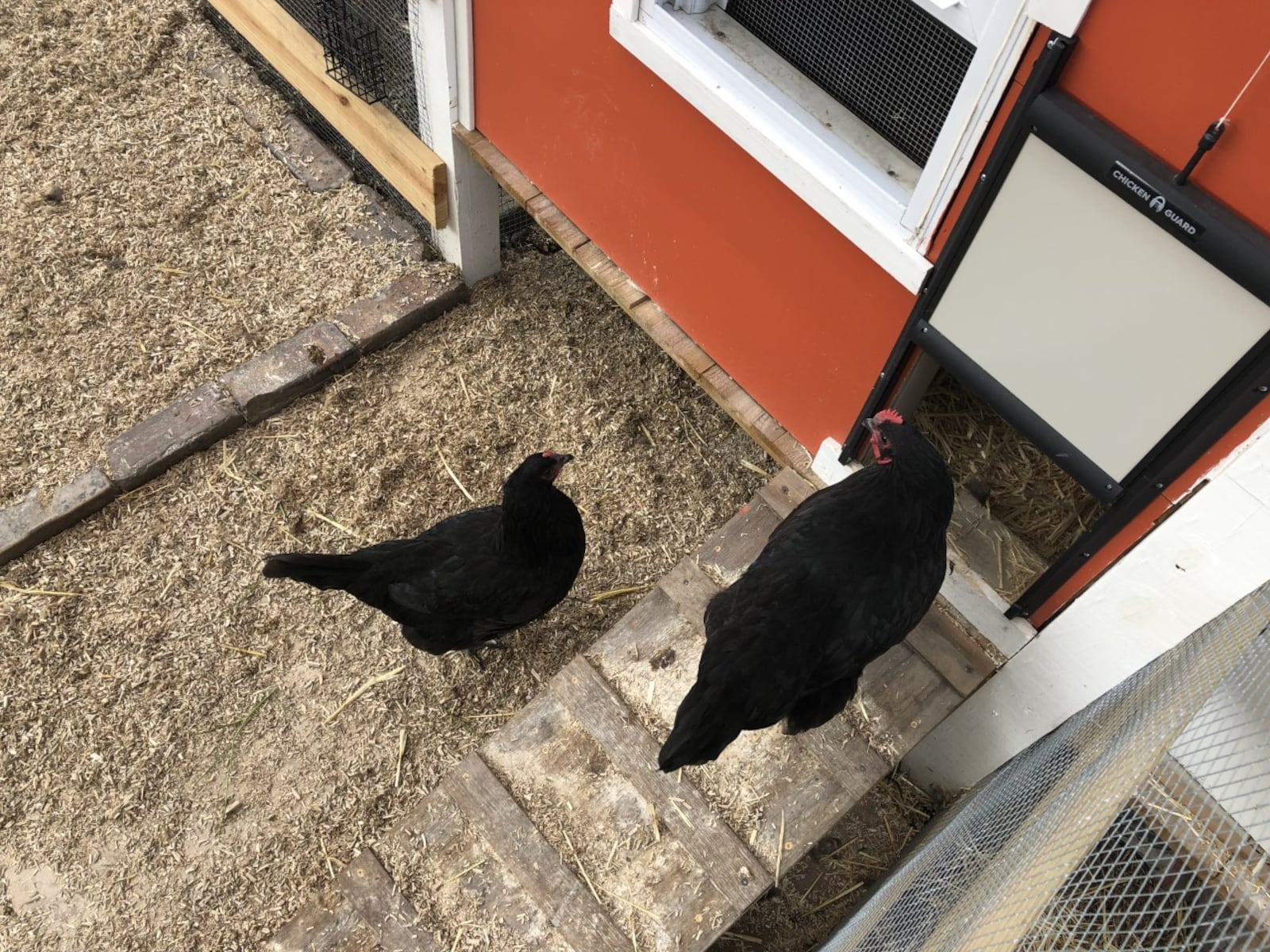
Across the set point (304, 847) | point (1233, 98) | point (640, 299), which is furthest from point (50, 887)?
point (1233, 98)

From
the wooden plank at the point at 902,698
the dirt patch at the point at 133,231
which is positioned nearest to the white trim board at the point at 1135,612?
the wooden plank at the point at 902,698

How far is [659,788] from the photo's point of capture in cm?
259

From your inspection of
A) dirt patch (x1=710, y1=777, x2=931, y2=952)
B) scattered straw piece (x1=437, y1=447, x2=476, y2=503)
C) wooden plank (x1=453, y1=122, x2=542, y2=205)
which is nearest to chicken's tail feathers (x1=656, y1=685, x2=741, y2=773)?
dirt patch (x1=710, y1=777, x2=931, y2=952)

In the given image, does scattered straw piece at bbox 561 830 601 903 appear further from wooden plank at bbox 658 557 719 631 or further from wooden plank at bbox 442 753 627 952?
wooden plank at bbox 658 557 719 631

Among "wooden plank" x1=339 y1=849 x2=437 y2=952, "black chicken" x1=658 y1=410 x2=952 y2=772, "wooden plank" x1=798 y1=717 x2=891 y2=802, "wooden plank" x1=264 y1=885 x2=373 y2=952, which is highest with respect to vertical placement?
"black chicken" x1=658 y1=410 x2=952 y2=772

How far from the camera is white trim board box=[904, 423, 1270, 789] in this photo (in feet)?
5.97

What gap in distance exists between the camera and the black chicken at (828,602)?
225 cm

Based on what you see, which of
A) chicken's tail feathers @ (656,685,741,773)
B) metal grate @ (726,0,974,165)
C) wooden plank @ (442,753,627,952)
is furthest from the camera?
wooden plank @ (442,753,627,952)

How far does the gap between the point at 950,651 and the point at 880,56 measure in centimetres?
169

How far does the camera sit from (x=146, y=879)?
A: 9.36ft

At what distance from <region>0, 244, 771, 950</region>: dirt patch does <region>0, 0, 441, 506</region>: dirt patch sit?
0.45 m

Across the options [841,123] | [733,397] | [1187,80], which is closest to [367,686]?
[733,397]

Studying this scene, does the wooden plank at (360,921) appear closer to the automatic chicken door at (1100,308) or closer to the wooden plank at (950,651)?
the wooden plank at (950,651)

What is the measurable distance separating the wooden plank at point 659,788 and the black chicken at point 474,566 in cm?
31
